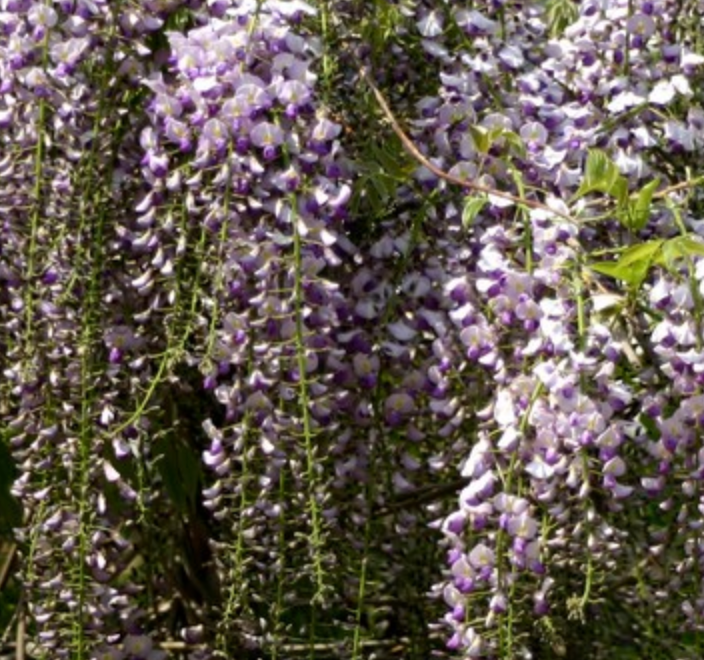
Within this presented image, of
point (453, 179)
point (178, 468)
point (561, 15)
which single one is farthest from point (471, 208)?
point (561, 15)

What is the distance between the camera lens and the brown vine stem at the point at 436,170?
8.98ft

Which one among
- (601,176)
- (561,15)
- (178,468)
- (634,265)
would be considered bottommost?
(178,468)

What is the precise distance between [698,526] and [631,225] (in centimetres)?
37

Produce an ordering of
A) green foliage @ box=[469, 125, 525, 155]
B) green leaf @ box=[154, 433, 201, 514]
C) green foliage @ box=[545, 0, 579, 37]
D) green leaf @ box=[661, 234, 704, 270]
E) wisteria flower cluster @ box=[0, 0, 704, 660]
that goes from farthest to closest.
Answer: green foliage @ box=[545, 0, 579, 37], green leaf @ box=[154, 433, 201, 514], green foliage @ box=[469, 125, 525, 155], wisteria flower cluster @ box=[0, 0, 704, 660], green leaf @ box=[661, 234, 704, 270]

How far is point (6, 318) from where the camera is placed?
2.97m

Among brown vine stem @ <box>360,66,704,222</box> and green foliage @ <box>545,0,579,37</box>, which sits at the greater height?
green foliage @ <box>545,0,579,37</box>

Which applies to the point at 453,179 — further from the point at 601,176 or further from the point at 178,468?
the point at 178,468

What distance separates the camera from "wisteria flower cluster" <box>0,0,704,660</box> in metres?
2.65

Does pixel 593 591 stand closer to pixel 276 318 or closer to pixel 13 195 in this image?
pixel 276 318

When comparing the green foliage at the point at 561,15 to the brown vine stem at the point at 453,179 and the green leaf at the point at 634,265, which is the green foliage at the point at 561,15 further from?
the green leaf at the point at 634,265

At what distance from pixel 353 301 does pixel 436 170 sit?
210 millimetres

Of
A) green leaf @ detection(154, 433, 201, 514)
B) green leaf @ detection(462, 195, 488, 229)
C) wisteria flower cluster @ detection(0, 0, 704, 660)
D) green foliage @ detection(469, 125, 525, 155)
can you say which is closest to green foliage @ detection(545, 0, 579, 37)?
wisteria flower cluster @ detection(0, 0, 704, 660)

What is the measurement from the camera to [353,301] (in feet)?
9.41

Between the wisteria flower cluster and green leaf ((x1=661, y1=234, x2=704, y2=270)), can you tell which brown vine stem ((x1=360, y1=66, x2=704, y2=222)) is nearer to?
the wisteria flower cluster
